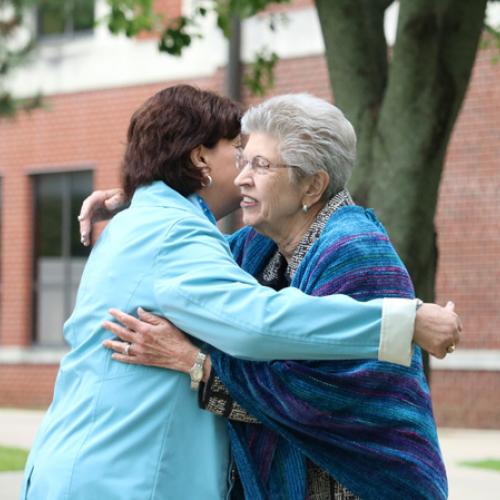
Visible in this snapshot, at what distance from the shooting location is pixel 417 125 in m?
6.60

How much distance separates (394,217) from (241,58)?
931cm

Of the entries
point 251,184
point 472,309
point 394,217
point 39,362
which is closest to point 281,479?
point 251,184

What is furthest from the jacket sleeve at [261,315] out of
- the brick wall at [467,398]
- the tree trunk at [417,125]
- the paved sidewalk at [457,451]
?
the brick wall at [467,398]

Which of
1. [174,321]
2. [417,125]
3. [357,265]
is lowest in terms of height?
[174,321]

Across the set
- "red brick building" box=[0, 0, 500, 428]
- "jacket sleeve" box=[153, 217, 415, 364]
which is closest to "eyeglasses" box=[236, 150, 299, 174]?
"jacket sleeve" box=[153, 217, 415, 364]

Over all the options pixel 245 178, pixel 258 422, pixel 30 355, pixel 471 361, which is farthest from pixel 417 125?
pixel 30 355

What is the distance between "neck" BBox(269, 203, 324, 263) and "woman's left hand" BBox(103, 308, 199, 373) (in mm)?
475

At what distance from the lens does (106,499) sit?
2.94 meters

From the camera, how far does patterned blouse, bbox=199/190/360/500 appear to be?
9.96 ft

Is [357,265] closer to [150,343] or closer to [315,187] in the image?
[315,187]

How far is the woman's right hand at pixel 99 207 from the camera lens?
3693mm

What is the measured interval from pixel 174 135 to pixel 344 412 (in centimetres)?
81

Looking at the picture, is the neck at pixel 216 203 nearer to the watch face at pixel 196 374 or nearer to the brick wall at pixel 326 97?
the watch face at pixel 196 374

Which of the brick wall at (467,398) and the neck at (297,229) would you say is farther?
the brick wall at (467,398)
